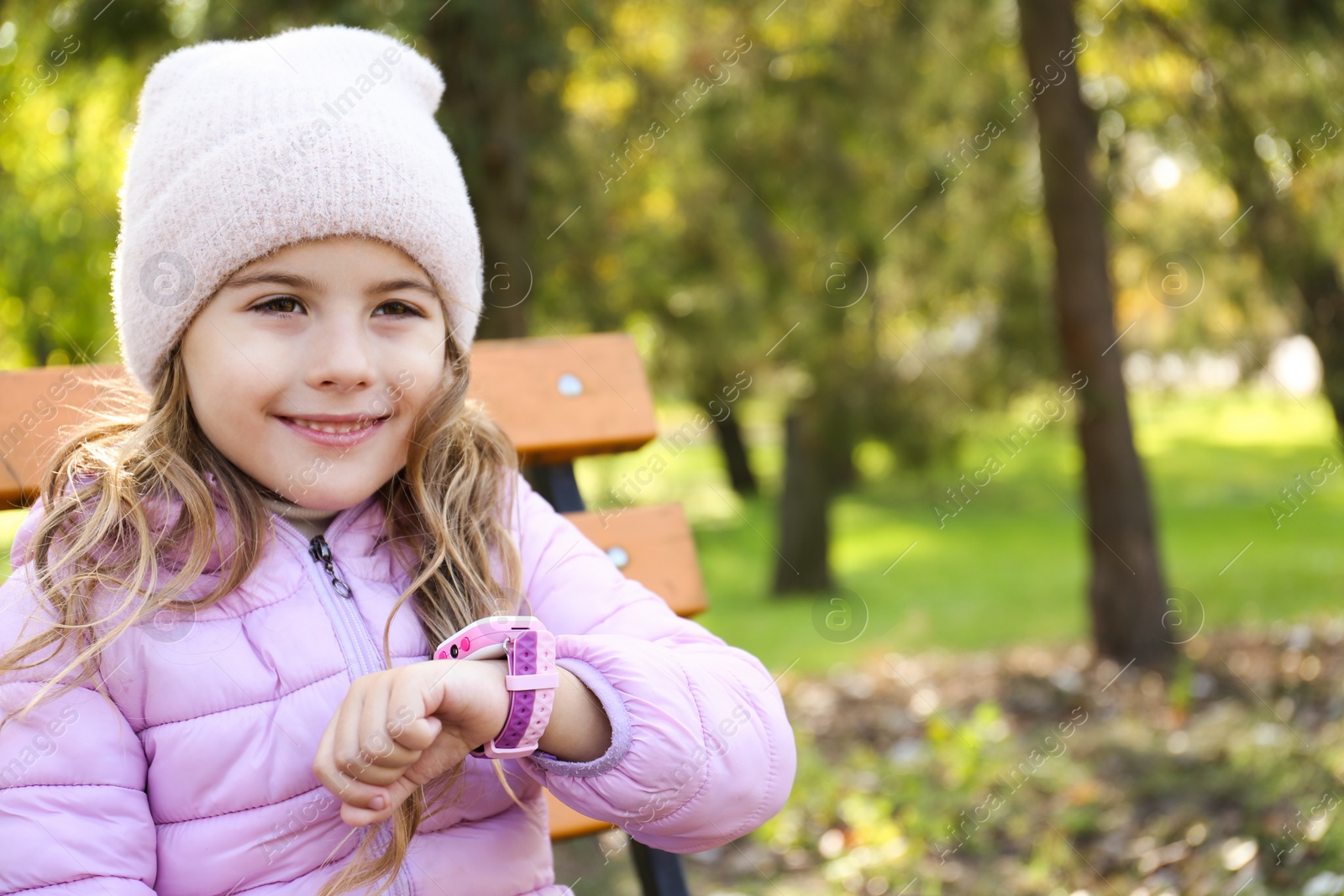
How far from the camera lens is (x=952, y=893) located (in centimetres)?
298

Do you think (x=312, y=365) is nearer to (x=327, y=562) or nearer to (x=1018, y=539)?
(x=327, y=562)

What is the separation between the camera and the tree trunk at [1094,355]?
16.4 ft

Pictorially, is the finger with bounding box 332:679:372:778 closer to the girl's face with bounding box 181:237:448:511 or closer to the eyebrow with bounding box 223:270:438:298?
the girl's face with bounding box 181:237:448:511

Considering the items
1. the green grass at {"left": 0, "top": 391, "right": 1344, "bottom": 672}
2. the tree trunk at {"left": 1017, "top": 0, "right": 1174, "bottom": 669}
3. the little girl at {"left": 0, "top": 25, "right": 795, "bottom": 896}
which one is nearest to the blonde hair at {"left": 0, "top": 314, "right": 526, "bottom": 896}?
the little girl at {"left": 0, "top": 25, "right": 795, "bottom": 896}

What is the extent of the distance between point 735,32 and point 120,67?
327cm

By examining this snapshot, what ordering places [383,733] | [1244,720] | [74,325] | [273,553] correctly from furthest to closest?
[74,325], [1244,720], [273,553], [383,733]

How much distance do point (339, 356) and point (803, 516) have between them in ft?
24.6

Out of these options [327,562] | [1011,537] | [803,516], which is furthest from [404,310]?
[1011,537]

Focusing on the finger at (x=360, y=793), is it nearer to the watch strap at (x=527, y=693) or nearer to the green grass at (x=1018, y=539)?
the watch strap at (x=527, y=693)

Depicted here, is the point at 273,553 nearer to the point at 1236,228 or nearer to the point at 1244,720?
the point at 1244,720

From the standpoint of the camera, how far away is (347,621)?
1.51m

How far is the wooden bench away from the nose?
22.3 inches

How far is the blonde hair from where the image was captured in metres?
1.38

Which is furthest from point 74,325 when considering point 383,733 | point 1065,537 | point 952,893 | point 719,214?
point 1065,537
